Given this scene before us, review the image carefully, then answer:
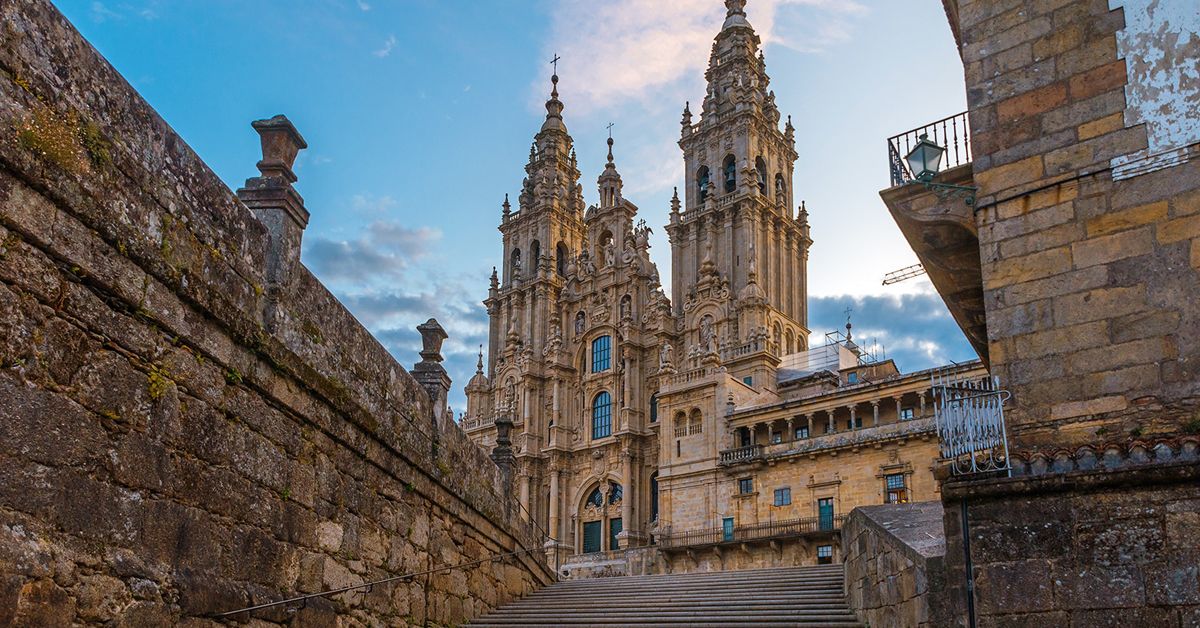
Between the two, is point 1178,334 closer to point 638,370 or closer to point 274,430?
point 274,430

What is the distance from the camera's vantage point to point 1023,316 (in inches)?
348

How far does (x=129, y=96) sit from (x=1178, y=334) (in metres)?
7.89

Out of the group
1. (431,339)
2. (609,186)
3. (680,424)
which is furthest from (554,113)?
(431,339)

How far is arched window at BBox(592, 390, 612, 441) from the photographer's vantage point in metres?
47.8

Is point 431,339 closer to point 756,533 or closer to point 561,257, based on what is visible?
point 756,533

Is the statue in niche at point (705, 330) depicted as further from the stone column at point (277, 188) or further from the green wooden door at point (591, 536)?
the stone column at point (277, 188)

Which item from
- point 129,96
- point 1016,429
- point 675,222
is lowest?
point 1016,429

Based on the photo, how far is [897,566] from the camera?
30.3ft

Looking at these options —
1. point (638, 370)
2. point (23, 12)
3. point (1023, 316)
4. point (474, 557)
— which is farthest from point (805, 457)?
point (23, 12)

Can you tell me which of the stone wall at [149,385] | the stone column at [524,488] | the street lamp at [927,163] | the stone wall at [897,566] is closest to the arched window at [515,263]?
the stone column at [524,488]

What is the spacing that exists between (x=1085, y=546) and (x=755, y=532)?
2827 cm

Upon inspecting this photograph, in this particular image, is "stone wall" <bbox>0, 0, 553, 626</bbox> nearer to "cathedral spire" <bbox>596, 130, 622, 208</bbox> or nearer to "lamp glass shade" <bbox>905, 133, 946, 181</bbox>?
"lamp glass shade" <bbox>905, 133, 946, 181</bbox>

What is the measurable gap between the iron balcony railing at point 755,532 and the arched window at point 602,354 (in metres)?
13.5

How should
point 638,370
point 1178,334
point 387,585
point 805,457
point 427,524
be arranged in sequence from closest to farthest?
point 1178,334 → point 387,585 → point 427,524 → point 805,457 → point 638,370
